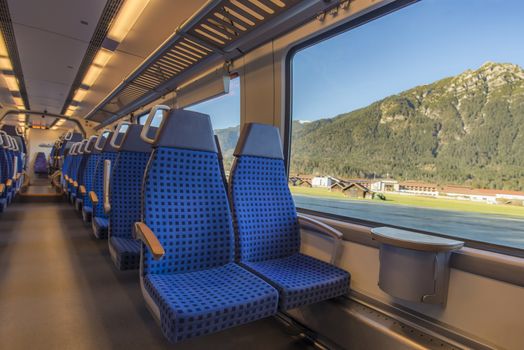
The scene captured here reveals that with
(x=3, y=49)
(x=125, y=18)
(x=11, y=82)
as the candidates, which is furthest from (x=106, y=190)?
(x=11, y=82)

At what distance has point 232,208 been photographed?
200 centimetres

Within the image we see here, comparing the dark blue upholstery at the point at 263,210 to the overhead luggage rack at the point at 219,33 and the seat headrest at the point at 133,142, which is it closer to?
the seat headrest at the point at 133,142

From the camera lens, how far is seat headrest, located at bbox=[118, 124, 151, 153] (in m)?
2.61

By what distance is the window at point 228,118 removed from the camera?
12.9 feet

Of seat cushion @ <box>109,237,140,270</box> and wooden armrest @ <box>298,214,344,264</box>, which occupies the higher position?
wooden armrest @ <box>298,214,344,264</box>

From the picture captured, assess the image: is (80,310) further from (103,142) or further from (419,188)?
(419,188)

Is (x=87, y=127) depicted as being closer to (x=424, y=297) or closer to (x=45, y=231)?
(x=45, y=231)

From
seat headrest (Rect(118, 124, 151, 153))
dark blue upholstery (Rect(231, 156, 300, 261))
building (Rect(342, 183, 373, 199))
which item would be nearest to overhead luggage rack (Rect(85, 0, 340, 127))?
seat headrest (Rect(118, 124, 151, 153))

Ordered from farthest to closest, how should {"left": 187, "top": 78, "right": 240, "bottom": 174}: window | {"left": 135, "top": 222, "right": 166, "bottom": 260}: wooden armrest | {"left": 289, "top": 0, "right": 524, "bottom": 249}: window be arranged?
{"left": 187, "top": 78, "right": 240, "bottom": 174}: window, {"left": 289, "top": 0, "right": 524, "bottom": 249}: window, {"left": 135, "top": 222, "right": 166, "bottom": 260}: wooden armrest

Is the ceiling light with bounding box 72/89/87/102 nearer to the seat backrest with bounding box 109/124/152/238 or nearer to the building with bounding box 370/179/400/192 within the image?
the seat backrest with bounding box 109/124/152/238

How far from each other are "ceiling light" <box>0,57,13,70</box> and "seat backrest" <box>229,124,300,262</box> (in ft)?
20.7

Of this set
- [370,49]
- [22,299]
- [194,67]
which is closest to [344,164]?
[370,49]

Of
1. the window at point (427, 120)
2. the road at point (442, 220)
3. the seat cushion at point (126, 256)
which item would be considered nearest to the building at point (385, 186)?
the window at point (427, 120)

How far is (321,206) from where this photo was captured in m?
2.88
